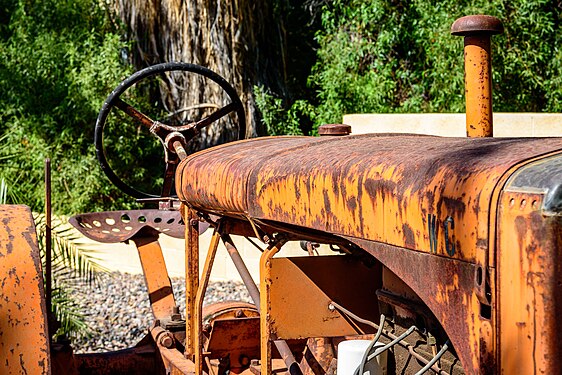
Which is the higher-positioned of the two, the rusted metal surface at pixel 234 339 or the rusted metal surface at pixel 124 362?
the rusted metal surface at pixel 234 339

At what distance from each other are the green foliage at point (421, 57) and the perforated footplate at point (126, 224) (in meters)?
5.36

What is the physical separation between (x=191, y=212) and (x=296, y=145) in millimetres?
783

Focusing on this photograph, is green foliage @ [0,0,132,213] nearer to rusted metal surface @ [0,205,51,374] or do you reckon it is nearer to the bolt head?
rusted metal surface @ [0,205,51,374]

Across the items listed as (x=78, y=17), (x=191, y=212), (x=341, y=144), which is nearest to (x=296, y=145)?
(x=341, y=144)

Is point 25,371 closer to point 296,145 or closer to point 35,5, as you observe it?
point 296,145

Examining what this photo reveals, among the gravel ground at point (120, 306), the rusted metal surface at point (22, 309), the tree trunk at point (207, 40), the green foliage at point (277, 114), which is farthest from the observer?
the green foliage at point (277, 114)

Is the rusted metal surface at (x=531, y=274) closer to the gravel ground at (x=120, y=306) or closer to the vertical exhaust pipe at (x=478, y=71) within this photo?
the vertical exhaust pipe at (x=478, y=71)

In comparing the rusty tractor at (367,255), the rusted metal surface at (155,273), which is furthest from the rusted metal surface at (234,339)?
the rusted metal surface at (155,273)

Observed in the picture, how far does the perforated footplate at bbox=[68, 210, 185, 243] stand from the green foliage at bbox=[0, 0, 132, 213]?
560cm

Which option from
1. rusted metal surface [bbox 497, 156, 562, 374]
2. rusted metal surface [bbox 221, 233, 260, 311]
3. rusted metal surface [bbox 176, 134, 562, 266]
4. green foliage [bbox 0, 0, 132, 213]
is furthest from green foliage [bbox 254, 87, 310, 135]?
rusted metal surface [bbox 497, 156, 562, 374]

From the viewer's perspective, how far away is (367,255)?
95.0 inches

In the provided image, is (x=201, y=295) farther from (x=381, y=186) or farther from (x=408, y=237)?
(x=408, y=237)

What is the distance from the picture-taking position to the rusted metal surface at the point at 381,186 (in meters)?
1.43

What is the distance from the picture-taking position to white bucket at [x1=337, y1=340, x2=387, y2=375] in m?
2.13
